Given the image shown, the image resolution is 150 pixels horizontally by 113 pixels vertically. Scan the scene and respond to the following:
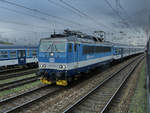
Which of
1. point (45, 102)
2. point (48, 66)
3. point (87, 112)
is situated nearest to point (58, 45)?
point (48, 66)

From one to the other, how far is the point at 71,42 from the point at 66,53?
2.84ft

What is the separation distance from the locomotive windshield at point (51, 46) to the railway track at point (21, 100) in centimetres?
259

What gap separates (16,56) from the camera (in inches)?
695

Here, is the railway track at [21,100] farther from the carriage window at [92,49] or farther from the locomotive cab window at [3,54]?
the locomotive cab window at [3,54]

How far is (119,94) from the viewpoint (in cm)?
859

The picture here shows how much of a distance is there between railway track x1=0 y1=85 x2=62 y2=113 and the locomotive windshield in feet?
8.49

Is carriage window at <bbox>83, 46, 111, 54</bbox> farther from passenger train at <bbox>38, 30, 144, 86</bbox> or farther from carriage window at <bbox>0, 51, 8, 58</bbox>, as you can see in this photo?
carriage window at <bbox>0, 51, 8, 58</bbox>

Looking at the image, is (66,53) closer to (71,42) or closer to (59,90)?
(71,42)

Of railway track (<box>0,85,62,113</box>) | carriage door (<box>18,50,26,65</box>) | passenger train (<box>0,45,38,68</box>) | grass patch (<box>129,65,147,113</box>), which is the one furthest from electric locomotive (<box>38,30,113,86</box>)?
carriage door (<box>18,50,26,65</box>)

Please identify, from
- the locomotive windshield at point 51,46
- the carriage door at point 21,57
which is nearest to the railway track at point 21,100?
the locomotive windshield at point 51,46

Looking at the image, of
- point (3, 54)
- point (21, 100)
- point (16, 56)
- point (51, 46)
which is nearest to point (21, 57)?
point (16, 56)

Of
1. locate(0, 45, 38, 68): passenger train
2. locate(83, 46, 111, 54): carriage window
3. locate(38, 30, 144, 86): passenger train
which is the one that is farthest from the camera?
locate(0, 45, 38, 68): passenger train

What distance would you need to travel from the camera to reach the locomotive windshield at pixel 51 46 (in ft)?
30.2

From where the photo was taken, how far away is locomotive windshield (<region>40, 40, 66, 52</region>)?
362 inches
